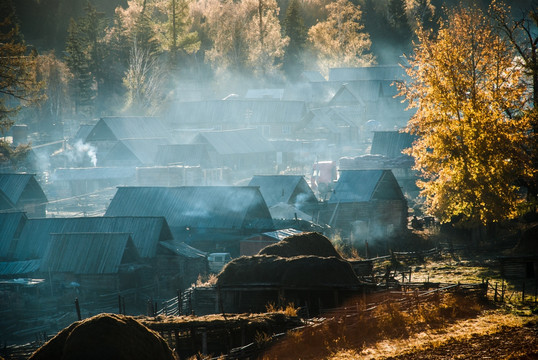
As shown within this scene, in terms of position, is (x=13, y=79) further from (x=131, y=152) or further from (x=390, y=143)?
(x=390, y=143)

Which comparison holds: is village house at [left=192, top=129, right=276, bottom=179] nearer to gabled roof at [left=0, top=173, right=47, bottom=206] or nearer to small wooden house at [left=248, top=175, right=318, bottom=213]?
gabled roof at [left=0, top=173, right=47, bottom=206]

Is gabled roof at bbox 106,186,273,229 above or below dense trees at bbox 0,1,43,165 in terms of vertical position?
below

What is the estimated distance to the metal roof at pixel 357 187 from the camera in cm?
4819

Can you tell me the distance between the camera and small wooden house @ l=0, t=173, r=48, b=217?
55531 millimetres

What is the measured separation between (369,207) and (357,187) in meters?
2.02

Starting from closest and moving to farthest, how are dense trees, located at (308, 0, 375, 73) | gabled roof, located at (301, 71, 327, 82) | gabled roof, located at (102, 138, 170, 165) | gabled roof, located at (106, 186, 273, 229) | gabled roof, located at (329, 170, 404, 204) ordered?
gabled roof, located at (106, 186, 273, 229) → gabled roof, located at (329, 170, 404, 204) → gabled roof, located at (102, 138, 170, 165) → gabled roof, located at (301, 71, 327, 82) → dense trees, located at (308, 0, 375, 73)

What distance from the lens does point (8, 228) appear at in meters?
41.4

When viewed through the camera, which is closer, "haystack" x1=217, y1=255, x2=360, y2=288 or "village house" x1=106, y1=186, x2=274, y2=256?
"haystack" x1=217, y1=255, x2=360, y2=288

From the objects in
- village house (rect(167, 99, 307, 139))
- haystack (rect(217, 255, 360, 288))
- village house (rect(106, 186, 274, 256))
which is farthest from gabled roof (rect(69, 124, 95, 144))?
haystack (rect(217, 255, 360, 288))

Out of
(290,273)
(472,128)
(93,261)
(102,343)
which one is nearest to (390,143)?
(472,128)

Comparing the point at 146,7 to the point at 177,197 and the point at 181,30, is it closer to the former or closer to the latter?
the point at 181,30

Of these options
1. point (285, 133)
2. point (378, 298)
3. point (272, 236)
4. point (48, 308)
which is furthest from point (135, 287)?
point (285, 133)

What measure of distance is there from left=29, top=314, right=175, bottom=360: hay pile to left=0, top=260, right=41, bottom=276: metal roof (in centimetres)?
2308

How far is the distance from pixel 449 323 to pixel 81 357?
1365 cm
